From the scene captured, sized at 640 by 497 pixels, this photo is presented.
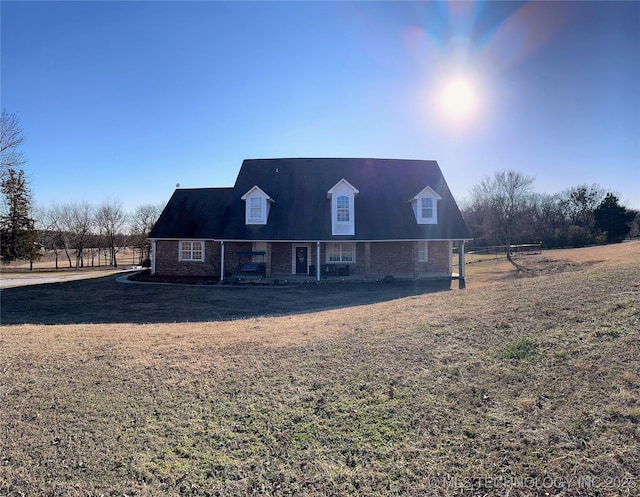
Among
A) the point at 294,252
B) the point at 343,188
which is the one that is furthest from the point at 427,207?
the point at 294,252

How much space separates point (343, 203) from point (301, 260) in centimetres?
470

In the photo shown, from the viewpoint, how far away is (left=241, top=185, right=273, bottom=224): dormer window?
848 inches

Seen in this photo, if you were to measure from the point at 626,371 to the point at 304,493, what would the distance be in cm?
442

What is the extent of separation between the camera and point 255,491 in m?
3.14

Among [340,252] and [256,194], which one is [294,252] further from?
[256,194]

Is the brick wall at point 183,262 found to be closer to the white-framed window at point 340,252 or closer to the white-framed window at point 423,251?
the white-framed window at point 340,252

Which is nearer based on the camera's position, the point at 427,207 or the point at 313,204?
the point at 427,207

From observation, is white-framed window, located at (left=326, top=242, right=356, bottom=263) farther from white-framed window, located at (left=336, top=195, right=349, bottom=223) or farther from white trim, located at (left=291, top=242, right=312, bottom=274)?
white-framed window, located at (left=336, top=195, right=349, bottom=223)

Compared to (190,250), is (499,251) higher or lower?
lower

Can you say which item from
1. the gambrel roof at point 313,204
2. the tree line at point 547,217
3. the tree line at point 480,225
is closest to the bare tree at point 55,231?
the tree line at point 480,225

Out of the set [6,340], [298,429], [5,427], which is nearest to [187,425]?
[298,429]

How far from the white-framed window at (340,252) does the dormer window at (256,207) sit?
15.5 feet

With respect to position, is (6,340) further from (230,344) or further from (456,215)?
(456,215)

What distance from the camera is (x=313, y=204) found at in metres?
22.6
